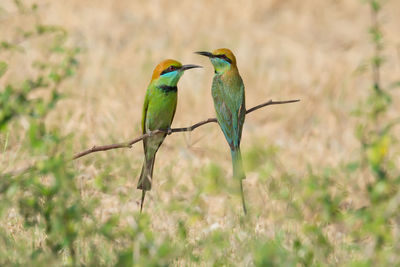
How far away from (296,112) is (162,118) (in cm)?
385

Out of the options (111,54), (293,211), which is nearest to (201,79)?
(111,54)

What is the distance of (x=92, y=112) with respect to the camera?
17.5 feet

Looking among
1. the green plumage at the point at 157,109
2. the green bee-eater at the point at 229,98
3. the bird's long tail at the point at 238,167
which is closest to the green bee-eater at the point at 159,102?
the green plumage at the point at 157,109

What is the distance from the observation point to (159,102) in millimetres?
3025

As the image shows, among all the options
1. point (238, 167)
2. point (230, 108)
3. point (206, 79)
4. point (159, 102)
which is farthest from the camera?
point (206, 79)

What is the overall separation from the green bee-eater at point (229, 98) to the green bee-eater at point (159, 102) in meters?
0.16

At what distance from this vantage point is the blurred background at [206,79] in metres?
4.45

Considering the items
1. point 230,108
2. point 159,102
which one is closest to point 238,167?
point 230,108

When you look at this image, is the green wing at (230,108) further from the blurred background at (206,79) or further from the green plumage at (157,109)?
the blurred background at (206,79)

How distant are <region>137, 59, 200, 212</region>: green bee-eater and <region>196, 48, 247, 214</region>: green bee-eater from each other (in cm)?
16

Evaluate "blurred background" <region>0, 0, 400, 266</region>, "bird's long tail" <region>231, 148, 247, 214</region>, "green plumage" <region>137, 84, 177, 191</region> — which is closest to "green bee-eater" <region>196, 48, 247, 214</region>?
"bird's long tail" <region>231, 148, 247, 214</region>

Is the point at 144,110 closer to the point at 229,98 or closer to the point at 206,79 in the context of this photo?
the point at 229,98

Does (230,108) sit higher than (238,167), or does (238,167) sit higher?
(230,108)

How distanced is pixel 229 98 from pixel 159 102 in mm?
534
